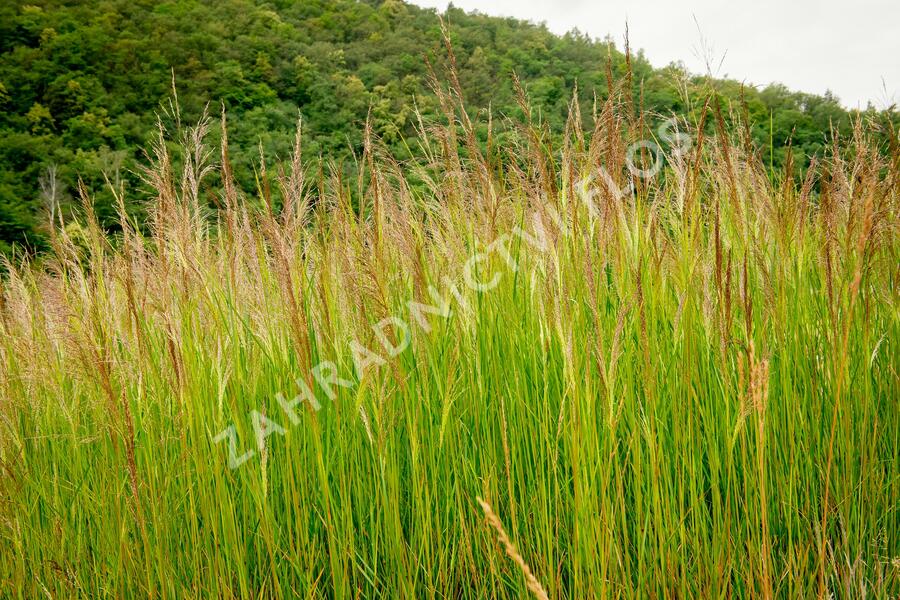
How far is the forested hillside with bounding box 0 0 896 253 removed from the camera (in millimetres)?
24203

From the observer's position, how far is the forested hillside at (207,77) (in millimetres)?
24203

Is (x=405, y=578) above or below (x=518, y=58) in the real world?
below

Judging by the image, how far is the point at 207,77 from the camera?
34.6m

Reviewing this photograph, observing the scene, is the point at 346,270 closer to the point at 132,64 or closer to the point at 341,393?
the point at 341,393

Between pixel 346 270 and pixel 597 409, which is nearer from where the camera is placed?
pixel 597 409

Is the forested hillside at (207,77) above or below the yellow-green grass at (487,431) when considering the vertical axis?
above

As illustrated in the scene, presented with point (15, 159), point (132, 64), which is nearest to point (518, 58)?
point (132, 64)

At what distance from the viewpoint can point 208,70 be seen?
3638 centimetres

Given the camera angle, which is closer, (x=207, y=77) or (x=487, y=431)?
(x=487, y=431)

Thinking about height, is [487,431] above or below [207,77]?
Result: below

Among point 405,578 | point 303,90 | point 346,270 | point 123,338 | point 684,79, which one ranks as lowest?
point 405,578

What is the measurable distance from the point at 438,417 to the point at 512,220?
44.5 inches

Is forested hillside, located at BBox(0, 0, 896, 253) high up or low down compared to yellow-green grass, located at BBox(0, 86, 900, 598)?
up

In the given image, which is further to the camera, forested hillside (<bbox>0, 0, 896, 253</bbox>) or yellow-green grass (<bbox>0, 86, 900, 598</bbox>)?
forested hillside (<bbox>0, 0, 896, 253</bbox>)
